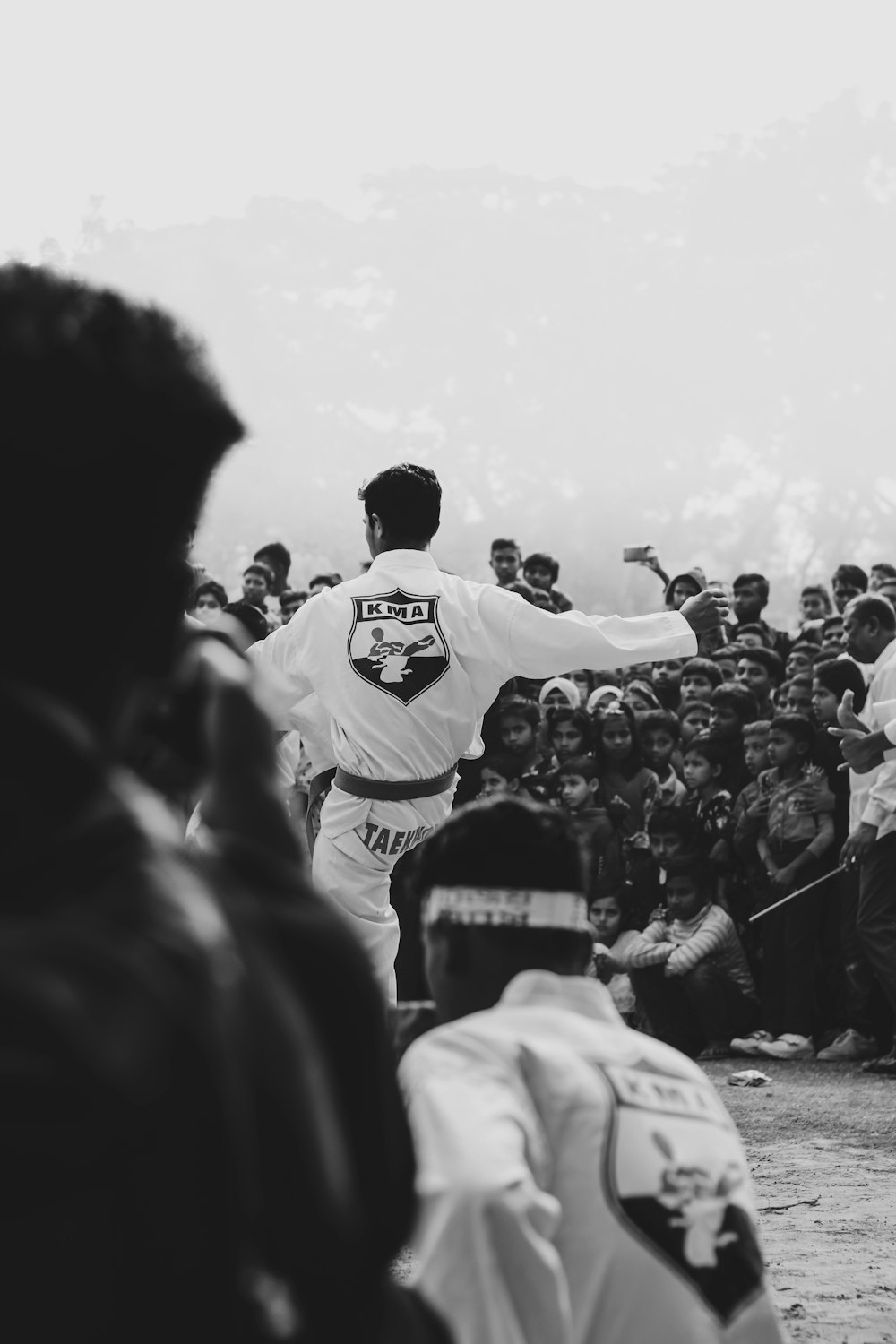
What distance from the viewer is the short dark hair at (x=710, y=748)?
27.7ft

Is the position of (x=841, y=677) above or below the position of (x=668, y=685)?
below

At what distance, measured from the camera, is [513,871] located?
7.34 ft

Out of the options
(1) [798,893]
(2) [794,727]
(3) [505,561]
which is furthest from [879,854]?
(3) [505,561]

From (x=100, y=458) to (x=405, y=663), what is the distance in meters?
4.92

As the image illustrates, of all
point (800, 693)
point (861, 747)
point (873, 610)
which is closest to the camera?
point (861, 747)

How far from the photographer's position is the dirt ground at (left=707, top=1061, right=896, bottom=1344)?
4.01 metres

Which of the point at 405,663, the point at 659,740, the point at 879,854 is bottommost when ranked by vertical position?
the point at 879,854

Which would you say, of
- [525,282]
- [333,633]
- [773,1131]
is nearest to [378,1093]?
[333,633]

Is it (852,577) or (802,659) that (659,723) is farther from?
(852,577)

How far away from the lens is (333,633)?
609 cm

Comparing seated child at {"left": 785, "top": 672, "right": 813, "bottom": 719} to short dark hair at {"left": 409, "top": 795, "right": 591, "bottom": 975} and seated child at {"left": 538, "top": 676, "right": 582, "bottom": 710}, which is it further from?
short dark hair at {"left": 409, "top": 795, "right": 591, "bottom": 975}

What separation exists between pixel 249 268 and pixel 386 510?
2197 centimetres

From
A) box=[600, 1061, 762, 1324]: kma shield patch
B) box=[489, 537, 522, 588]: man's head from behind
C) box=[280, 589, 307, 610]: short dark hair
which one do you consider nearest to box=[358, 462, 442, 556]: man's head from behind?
box=[600, 1061, 762, 1324]: kma shield patch

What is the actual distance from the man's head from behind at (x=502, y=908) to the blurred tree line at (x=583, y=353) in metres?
20.4
